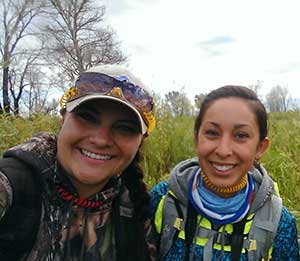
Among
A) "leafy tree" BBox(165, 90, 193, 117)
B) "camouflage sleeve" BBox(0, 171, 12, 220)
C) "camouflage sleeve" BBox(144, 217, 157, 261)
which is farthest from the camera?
"leafy tree" BBox(165, 90, 193, 117)

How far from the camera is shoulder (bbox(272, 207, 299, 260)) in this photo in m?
2.06

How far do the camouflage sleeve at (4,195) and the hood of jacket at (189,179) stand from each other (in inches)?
35.5

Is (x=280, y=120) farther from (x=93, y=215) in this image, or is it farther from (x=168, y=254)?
(x=93, y=215)

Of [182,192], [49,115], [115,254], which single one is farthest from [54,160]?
[49,115]

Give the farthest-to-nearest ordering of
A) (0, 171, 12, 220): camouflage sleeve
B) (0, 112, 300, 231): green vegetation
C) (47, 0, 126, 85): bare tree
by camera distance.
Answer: (47, 0, 126, 85): bare tree → (0, 112, 300, 231): green vegetation → (0, 171, 12, 220): camouflage sleeve

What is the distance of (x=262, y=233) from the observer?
2027 mm

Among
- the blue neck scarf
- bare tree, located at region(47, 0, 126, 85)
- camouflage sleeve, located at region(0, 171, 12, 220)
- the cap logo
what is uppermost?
bare tree, located at region(47, 0, 126, 85)

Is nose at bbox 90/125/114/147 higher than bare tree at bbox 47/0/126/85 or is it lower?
lower

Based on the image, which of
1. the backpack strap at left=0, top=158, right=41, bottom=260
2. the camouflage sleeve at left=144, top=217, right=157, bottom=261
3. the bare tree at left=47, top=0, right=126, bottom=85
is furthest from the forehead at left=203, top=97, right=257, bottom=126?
the bare tree at left=47, top=0, right=126, bottom=85

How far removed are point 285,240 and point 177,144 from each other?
277 centimetres

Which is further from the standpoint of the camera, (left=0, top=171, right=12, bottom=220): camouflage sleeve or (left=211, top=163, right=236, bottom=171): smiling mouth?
(left=211, top=163, right=236, bottom=171): smiling mouth

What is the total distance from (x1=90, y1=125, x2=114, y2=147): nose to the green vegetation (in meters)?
1.79

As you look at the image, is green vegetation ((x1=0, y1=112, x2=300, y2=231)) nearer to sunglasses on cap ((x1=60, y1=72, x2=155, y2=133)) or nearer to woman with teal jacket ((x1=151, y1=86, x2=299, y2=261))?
woman with teal jacket ((x1=151, y1=86, x2=299, y2=261))

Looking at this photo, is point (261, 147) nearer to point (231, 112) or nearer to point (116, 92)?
point (231, 112)
